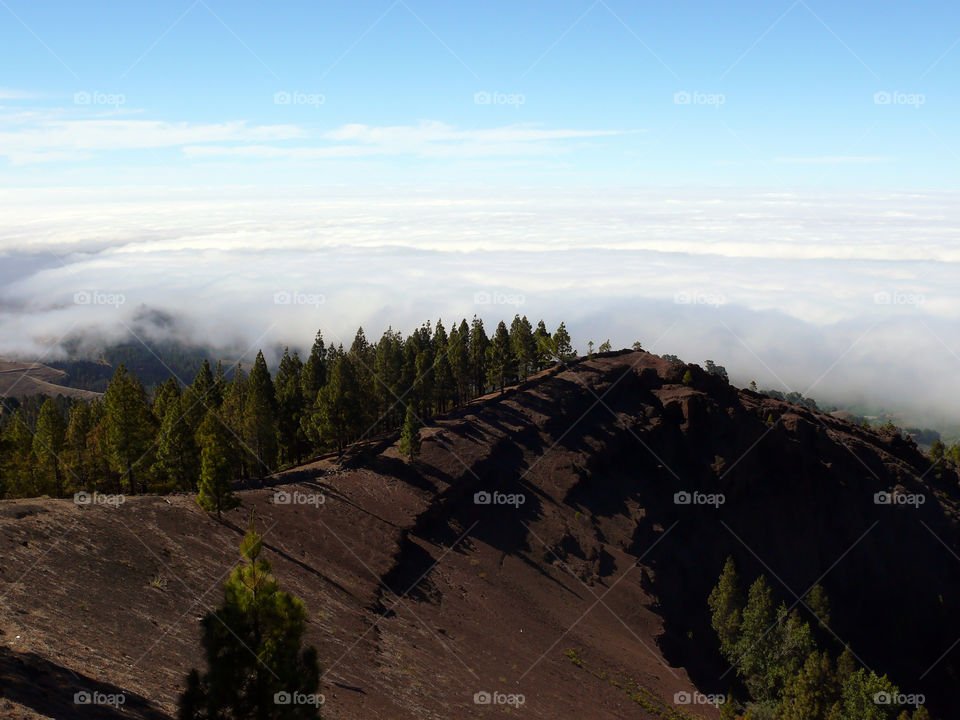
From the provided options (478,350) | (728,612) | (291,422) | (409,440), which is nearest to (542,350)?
(478,350)

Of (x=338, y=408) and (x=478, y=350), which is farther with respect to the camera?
(x=478, y=350)

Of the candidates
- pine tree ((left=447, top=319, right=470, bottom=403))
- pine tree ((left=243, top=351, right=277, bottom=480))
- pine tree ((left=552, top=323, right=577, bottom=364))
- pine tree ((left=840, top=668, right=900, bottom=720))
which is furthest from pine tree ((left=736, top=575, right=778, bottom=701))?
pine tree ((left=243, top=351, right=277, bottom=480))

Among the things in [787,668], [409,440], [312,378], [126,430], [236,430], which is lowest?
[787,668]

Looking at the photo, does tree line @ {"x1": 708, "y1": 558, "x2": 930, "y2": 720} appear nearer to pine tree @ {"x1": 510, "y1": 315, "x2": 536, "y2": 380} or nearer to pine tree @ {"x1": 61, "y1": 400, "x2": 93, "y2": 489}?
pine tree @ {"x1": 510, "y1": 315, "x2": 536, "y2": 380}

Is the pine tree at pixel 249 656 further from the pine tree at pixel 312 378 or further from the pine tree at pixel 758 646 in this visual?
the pine tree at pixel 312 378

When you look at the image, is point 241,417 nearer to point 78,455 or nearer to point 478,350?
point 78,455

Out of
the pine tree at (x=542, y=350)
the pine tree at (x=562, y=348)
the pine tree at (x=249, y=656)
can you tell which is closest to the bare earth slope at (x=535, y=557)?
the pine tree at (x=562, y=348)

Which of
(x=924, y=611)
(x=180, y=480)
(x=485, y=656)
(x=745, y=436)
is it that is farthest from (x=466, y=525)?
(x=924, y=611)
